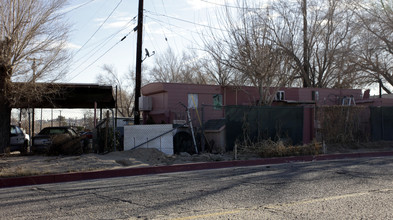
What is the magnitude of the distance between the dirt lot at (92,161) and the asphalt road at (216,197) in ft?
4.36

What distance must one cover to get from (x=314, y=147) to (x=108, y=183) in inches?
345

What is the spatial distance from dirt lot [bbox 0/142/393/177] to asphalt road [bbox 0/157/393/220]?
4.36 feet

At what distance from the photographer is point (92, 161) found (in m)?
11.7

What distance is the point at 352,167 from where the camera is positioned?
36.4 ft

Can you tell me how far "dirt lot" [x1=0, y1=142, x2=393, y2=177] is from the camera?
10.5 metres

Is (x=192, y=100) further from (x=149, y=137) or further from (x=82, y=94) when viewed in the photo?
(x=149, y=137)

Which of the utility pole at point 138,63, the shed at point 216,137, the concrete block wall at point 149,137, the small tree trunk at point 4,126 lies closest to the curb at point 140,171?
the shed at point 216,137

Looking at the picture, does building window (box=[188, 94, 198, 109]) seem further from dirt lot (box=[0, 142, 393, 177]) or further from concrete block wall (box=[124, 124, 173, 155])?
dirt lot (box=[0, 142, 393, 177])

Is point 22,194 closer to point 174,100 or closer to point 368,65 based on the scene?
point 174,100

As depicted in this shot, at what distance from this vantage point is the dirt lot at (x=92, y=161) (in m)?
10.5

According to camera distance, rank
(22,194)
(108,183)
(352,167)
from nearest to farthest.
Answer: (22,194)
(108,183)
(352,167)

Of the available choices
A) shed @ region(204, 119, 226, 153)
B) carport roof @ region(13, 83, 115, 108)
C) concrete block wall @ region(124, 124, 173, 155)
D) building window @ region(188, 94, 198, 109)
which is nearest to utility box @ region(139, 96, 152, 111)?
carport roof @ region(13, 83, 115, 108)

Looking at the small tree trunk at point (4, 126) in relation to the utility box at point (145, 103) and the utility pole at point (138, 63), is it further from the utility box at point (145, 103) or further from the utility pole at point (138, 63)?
the utility box at point (145, 103)

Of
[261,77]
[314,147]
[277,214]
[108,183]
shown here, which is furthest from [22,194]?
[261,77]
